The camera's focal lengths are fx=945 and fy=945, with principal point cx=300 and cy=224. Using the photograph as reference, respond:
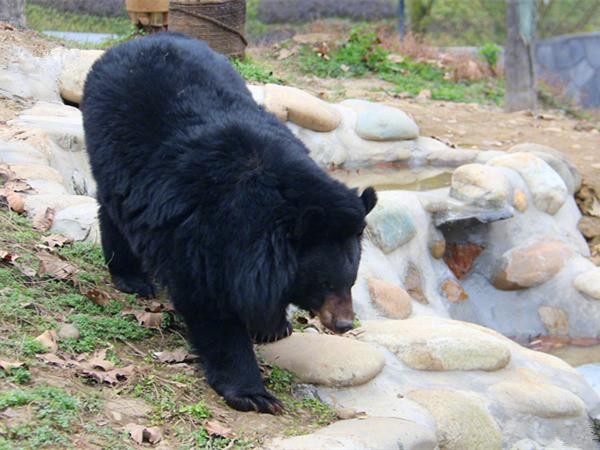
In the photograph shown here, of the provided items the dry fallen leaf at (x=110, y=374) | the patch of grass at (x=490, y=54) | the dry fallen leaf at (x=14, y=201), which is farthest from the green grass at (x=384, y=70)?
the dry fallen leaf at (x=110, y=374)

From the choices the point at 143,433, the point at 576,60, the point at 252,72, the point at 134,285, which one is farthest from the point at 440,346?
the point at 576,60

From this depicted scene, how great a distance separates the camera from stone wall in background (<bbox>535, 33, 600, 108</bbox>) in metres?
15.3

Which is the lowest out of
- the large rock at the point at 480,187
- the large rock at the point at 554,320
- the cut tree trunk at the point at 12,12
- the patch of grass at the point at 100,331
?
the large rock at the point at 554,320

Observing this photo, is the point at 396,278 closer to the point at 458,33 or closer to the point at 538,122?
the point at 538,122

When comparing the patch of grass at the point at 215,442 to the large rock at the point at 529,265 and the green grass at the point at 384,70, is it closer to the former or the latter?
the large rock at the point at 529,265

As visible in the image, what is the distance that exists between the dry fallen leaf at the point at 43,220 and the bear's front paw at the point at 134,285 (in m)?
0.49

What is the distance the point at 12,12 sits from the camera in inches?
316

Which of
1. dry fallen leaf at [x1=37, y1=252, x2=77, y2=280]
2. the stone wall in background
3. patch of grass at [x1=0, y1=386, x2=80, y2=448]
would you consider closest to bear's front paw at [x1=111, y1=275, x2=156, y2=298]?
dry fallen leaf at [x1=37, y1=252, x2=77, y2=280]

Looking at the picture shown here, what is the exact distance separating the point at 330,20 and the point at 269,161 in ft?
33.8

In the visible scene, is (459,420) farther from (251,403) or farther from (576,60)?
(576,60)

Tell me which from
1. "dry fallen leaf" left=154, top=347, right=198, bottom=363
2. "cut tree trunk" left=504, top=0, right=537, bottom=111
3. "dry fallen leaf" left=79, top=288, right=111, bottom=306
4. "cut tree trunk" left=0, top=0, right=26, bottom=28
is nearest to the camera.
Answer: "dry fallen leaf" left=154, top=347, right=198, bottom=363

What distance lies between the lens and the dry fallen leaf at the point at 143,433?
292 cm

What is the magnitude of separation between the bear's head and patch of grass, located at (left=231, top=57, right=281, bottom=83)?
211 inches

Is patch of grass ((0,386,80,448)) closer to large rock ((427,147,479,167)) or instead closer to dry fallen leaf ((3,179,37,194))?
dry fallen leaf ((3,179,37,194))
